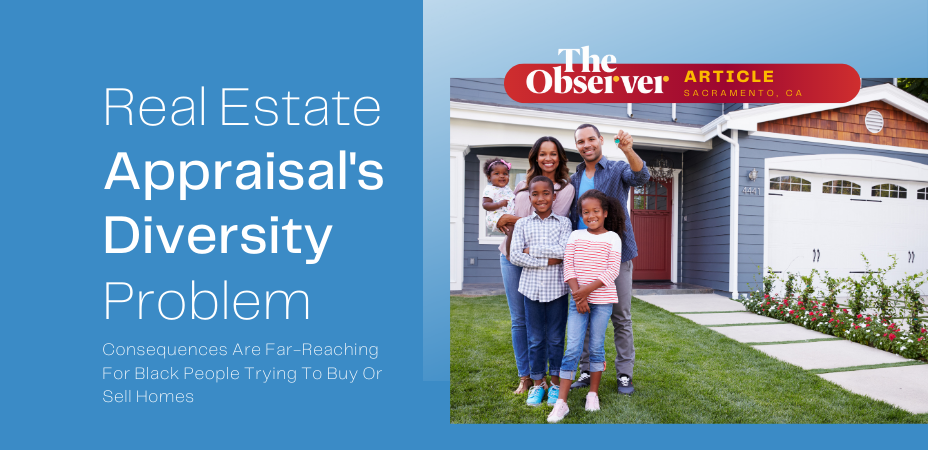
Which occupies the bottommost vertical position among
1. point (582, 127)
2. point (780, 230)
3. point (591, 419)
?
point (591, 419)

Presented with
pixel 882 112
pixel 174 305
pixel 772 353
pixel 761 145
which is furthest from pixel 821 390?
pixel 174 305

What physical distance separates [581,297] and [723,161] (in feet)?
7.39

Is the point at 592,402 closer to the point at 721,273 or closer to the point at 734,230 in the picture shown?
the point at 734,230

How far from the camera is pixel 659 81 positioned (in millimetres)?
2363

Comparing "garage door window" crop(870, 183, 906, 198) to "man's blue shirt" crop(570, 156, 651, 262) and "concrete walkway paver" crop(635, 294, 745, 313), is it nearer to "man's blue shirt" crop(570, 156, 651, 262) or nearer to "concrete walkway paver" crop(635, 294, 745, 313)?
"concrete walkway paver" crop(635, 294, 745, 313)

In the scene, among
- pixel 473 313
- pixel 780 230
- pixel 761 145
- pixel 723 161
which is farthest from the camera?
pixel 723 161

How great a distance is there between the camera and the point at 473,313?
2688 millimetres

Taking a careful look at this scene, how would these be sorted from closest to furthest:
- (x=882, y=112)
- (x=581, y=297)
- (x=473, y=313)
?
(x=581, y=297)
(x=882, y=112)
(x=473, y=313)

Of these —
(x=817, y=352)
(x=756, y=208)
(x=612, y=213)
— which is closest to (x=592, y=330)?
(x=612, y=213)

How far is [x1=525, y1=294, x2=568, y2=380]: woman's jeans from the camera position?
227cm

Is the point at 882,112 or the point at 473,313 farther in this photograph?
the point at 473,313

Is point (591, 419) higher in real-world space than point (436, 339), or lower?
lower

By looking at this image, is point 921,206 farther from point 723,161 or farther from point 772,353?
point 723,161

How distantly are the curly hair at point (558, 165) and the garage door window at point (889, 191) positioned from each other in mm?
1620
